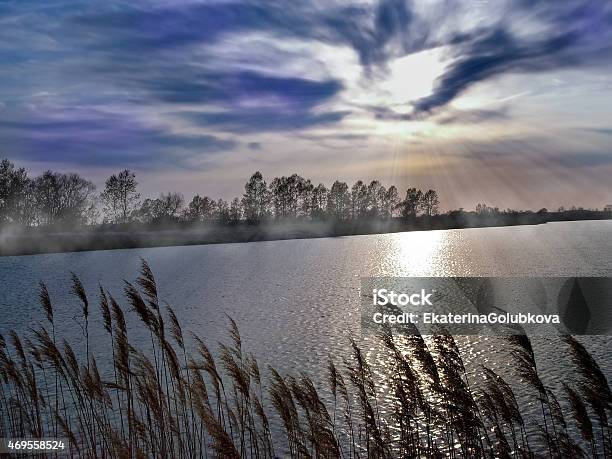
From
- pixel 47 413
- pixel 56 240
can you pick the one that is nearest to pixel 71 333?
pixel 47 413

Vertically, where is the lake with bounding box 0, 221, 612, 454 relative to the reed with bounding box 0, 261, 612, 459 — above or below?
below

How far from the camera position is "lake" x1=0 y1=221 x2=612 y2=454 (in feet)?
77.8

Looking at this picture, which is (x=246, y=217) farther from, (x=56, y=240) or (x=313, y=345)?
(x=313, y=345)

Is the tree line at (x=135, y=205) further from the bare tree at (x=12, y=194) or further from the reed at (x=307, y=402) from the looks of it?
the reed at (x=307, y=402)

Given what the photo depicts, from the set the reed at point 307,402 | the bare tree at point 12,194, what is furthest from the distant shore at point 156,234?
the reed at point 307,402

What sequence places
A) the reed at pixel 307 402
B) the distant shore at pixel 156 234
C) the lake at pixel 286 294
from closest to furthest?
the reed at pixel 307 402, the lake at pixel 286 294, the distant shore at pixel 156 234

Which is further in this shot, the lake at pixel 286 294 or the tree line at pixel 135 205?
the tree line at pixel 135 205

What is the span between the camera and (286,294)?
46062 mm

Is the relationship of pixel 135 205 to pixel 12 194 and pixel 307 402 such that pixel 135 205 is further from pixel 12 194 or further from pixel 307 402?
pixel 307 402

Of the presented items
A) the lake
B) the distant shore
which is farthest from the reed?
the distant shore

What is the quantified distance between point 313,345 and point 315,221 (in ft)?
513

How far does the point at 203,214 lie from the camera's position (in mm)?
182375

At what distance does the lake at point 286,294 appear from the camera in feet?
77.8

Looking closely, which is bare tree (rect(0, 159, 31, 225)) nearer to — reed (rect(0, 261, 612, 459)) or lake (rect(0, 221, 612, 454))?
lake (rect(0, 221, 612, 454))
